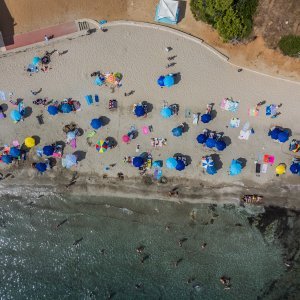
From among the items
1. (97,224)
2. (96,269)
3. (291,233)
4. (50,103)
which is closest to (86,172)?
(97,224)

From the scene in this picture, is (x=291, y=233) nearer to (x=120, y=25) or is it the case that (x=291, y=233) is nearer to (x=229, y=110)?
(x=229, y=110)

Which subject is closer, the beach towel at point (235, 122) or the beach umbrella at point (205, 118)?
the beach umbrella at point (205, 118)

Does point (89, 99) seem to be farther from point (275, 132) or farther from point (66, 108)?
point (275, 132)

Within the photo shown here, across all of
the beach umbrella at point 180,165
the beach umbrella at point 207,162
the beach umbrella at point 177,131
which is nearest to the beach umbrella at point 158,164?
the beach umbrella at point 180,165

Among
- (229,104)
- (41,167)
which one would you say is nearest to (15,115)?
(41,167)

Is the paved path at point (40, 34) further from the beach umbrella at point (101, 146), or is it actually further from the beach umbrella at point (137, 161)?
the beach umbrella at point (137, 161)
